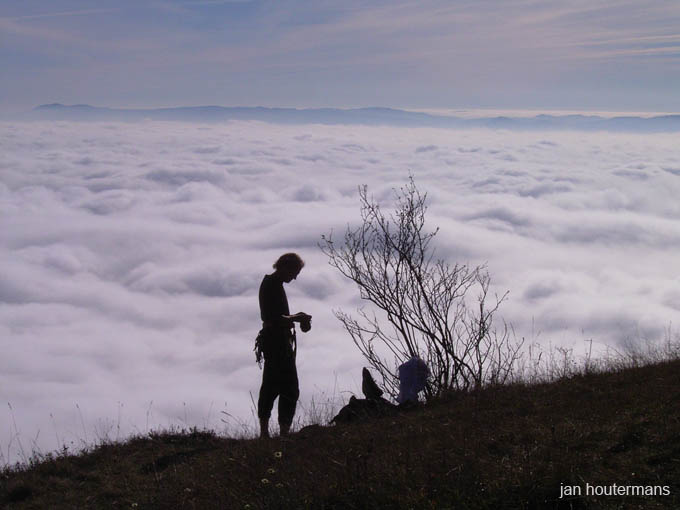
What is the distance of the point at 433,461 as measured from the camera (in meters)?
4.00

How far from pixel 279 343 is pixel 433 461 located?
8.55 feet

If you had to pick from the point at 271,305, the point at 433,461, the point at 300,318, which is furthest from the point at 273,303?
the point at 433,461

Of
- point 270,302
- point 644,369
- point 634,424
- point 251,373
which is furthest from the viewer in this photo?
point 251,373

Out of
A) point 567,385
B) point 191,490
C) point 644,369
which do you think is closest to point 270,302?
point 191,490

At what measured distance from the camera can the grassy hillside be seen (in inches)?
134

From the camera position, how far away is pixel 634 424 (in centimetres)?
423

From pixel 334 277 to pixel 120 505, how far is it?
592 ft

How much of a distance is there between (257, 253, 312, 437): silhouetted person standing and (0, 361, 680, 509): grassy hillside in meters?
0.40

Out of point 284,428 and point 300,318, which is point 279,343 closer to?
point 300,318

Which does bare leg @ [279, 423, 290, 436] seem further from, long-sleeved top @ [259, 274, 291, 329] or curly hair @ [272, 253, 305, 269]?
curly hair @ [272, 253, 305, 269]

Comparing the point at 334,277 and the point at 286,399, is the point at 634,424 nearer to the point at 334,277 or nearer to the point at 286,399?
the point at 286,399

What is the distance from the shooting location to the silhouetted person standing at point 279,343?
19.8 feet

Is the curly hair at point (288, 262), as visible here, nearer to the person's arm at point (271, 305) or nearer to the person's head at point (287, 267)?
the person's head at point (287, 267)

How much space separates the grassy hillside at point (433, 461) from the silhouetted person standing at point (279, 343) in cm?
40
